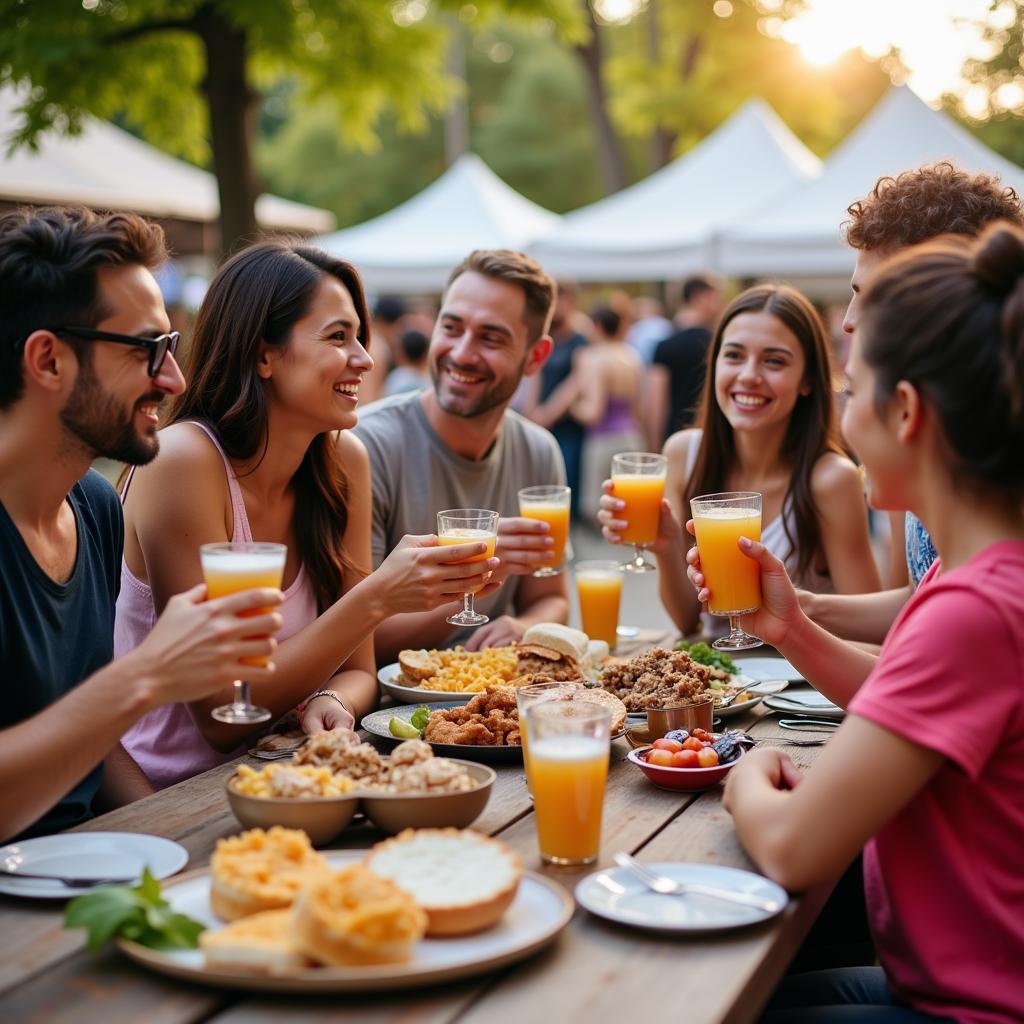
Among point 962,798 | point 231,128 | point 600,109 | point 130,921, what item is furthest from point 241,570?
point 600,109

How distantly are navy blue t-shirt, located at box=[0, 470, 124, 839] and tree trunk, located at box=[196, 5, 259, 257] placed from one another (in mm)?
7658

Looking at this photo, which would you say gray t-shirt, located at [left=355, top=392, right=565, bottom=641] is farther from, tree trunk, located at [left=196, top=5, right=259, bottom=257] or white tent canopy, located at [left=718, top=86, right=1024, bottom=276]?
white tent canopy, located at [left=718, top=86, right=1024, bottom=276]

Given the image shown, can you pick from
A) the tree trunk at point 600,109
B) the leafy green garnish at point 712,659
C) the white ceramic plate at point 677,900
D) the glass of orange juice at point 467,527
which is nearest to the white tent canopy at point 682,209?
the tree trunk at point 600,109

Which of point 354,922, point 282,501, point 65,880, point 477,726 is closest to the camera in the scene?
point 354,922

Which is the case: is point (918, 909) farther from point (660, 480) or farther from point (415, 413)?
point (415, 413)

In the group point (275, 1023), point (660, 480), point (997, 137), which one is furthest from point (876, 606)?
point (997, 137)

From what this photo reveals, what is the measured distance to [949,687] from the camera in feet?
6.08

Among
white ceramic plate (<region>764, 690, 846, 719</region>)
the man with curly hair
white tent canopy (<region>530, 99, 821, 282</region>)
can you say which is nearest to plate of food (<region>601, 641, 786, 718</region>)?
white ceramic plate (<region>764, 690, 846, 719</region>)

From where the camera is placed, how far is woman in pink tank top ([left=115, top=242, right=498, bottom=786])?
2.98 meters

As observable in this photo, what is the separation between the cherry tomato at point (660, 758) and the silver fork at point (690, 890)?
0.51m

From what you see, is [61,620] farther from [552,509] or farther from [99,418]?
[552,509]

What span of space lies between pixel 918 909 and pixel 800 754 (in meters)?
0.89

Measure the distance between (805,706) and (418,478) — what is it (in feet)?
5.92

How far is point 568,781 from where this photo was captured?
2.11 meters
